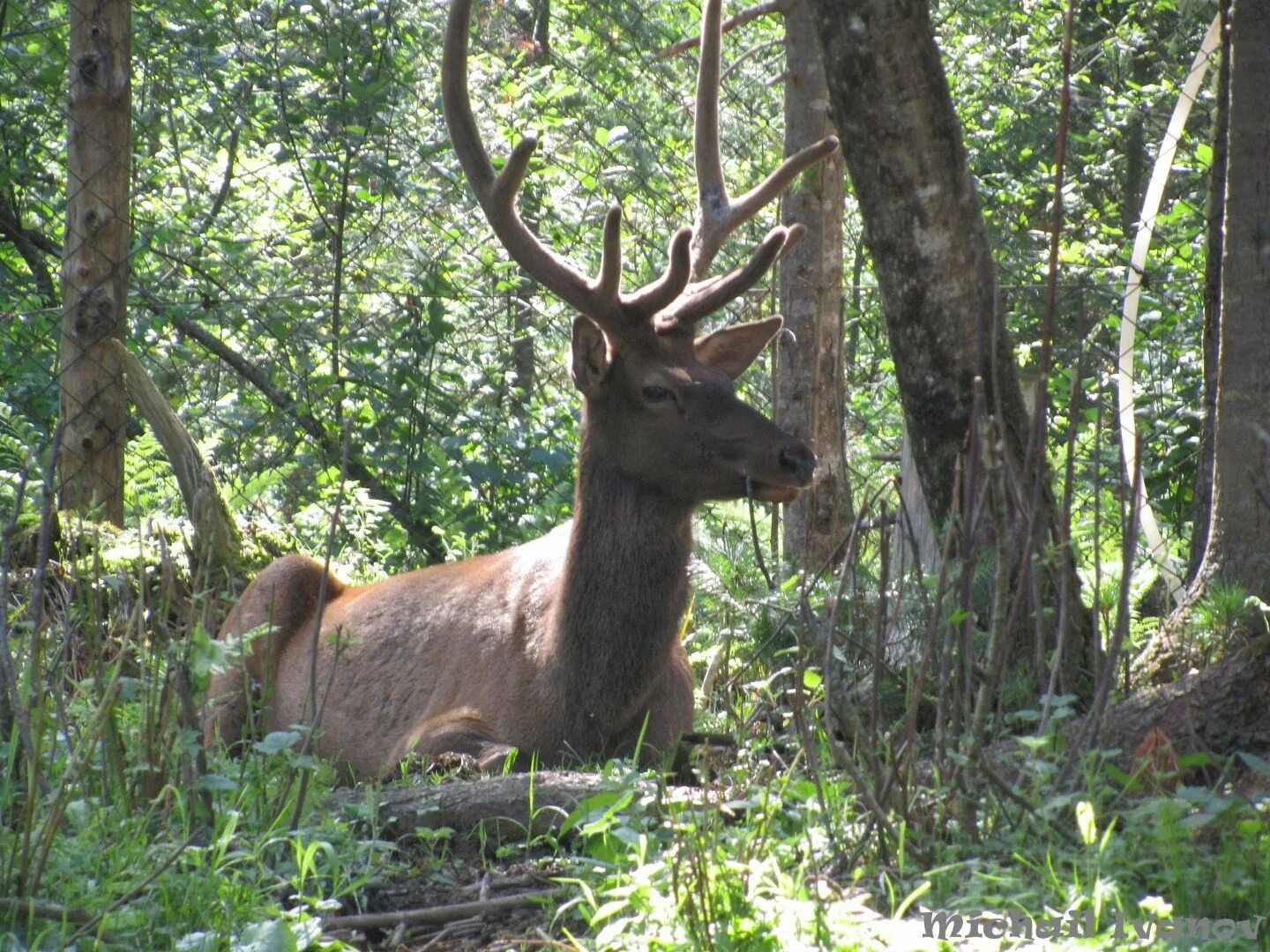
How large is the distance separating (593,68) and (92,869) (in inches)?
336

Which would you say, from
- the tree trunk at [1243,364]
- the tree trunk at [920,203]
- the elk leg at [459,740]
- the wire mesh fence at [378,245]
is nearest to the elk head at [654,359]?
the tree trunk at [920,203]

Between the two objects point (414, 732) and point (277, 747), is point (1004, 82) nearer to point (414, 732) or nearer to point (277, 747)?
point (414, 732)

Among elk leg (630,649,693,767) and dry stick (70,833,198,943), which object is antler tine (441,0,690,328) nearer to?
elk leg (630,649,693,767)

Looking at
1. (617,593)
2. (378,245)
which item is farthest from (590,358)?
(378,245)

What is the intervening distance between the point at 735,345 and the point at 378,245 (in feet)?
13.7

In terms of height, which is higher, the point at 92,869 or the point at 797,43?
the point at 797,43

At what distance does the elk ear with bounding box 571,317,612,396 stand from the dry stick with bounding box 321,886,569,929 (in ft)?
9.37

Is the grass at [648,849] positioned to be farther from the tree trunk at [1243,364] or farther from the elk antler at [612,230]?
the elk antler at [612,230]

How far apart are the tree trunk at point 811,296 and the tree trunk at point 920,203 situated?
2.90m

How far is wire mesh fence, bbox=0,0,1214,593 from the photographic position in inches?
358

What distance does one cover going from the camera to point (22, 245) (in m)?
9.82

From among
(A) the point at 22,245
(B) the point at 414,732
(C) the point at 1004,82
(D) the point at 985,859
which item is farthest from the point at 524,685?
(C) the point at 1004,82

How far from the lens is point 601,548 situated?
557 centimetres

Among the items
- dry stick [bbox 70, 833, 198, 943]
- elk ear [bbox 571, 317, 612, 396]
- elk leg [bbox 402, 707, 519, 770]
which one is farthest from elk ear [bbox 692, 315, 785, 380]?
dry stick [bbox 70, 833, 198, 943]
